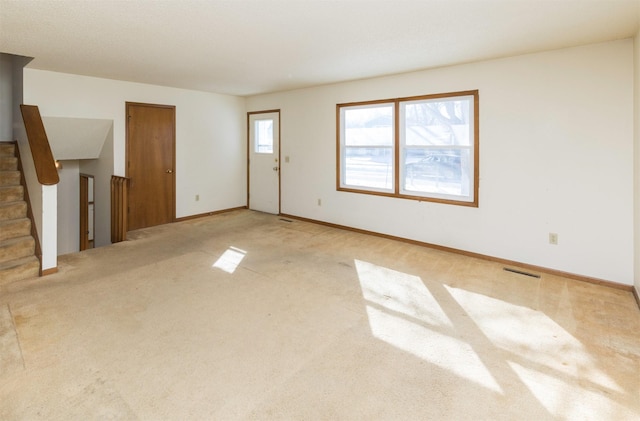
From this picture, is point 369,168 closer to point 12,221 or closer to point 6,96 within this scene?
point 12,221

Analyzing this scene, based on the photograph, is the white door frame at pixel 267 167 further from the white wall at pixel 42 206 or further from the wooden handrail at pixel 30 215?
the wooden handrail at pixel 30 215

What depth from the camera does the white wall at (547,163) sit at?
331 centimetres

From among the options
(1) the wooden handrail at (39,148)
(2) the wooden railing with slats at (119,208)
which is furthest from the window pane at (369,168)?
(1) the wooden handrail at (39,148)

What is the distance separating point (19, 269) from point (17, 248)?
0.27 m

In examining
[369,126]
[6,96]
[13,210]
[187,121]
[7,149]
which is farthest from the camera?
[187,121]

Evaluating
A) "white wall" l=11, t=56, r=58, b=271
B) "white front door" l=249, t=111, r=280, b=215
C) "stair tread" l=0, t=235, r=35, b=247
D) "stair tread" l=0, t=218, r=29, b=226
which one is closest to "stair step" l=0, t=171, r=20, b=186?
"white wall" l=11, t=56, r=58, b=271

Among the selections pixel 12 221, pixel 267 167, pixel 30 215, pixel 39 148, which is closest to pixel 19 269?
pixel 12 221

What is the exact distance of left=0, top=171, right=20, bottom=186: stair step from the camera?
4078mm

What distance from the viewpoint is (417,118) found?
468 cm

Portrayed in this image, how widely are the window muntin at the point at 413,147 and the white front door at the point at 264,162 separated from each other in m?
1.57

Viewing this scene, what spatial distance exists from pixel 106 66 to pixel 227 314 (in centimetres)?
365

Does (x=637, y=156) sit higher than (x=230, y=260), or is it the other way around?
(x=637, y=156)

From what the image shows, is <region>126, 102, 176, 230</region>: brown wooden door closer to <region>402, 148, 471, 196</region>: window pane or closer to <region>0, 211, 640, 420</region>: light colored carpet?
<region>0, 211, 640, 420</region>: light colored carpet

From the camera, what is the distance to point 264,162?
6883mm
